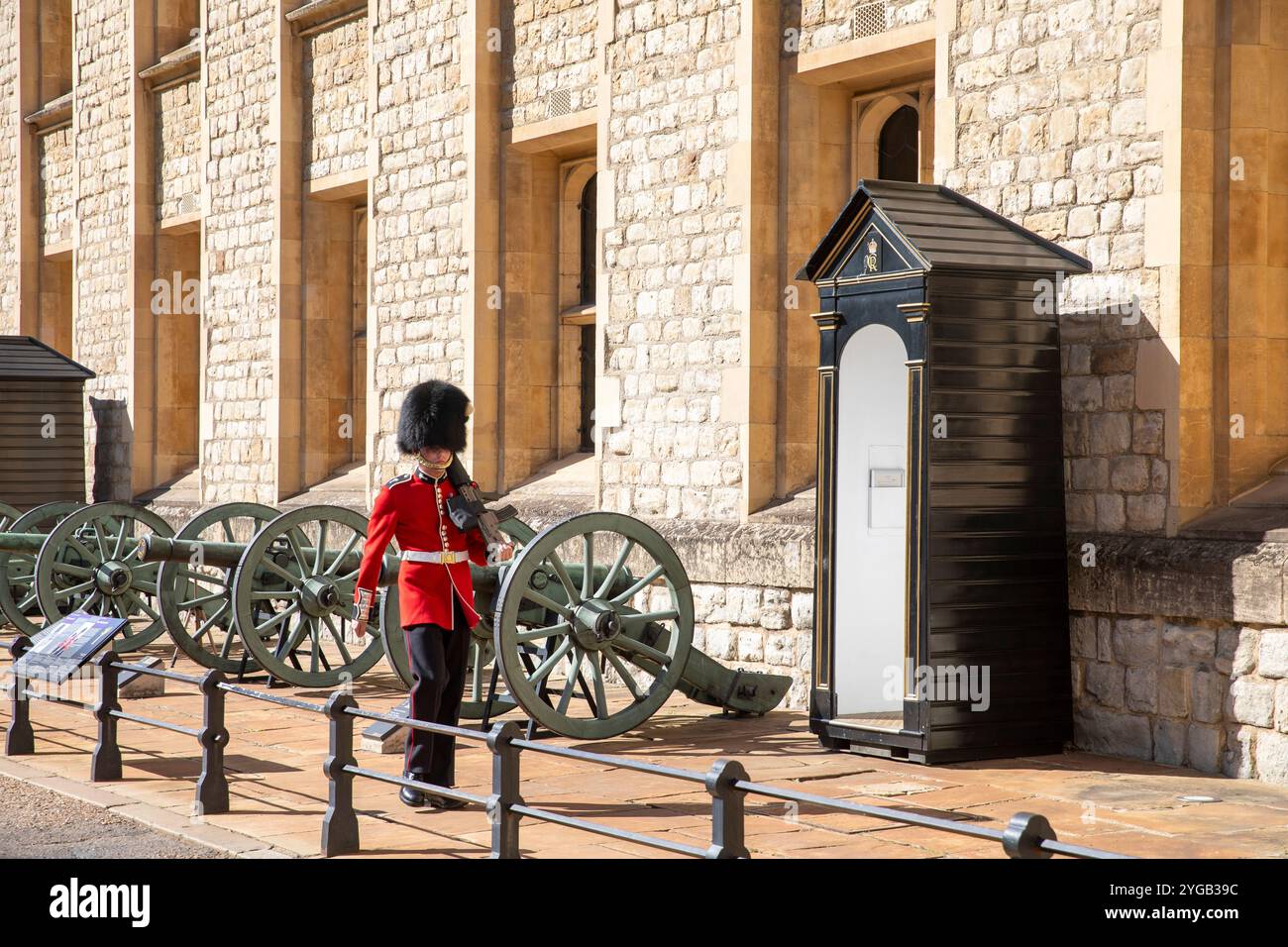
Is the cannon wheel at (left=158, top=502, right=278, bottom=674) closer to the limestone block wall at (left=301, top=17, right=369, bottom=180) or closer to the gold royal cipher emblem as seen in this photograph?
the limestone block wall at (left=301, top=17, right=369, bottom=180)

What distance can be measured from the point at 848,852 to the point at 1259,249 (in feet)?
11.1

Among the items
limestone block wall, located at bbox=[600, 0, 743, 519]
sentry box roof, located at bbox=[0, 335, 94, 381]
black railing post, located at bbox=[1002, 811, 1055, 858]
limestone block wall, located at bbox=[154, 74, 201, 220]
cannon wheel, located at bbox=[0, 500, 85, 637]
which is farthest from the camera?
limestone block wall, located at bbox=[154, 74, 201, 220]

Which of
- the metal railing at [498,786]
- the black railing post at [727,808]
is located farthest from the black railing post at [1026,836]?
the black railing post at [727,808]

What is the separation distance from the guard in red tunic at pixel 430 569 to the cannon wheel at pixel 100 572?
4.58 meters

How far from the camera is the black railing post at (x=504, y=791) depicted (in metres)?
4.76

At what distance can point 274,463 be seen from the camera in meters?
14.0

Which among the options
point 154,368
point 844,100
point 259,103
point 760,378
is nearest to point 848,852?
point 760,378

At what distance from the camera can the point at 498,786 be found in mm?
4848

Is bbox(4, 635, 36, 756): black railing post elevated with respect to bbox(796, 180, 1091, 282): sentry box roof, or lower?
lower

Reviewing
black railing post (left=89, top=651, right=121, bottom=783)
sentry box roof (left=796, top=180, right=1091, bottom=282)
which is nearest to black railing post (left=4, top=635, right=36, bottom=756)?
black railing post (left=89, top=651, right=121, bottom=783)

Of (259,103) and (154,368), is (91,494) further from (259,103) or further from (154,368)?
(259,103)

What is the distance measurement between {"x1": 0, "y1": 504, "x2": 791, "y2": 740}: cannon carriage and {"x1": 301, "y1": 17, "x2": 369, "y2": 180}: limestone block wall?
9.59 feet

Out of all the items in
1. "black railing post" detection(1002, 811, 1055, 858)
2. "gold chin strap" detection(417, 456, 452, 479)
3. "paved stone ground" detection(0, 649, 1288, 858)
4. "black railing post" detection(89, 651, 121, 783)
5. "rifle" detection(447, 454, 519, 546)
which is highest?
"gold chin strap" detection(417, 456, 452, 479)

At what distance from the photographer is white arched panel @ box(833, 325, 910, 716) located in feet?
25.1
